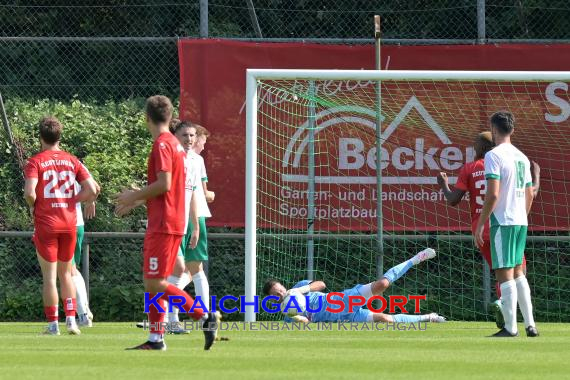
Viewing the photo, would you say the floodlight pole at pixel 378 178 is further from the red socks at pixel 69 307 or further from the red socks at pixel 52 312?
the red socks at pixel 52 312

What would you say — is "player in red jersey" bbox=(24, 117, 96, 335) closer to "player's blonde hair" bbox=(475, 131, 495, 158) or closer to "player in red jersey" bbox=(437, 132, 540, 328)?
Answer: "player in red jersey" bbox=(437, 132, 540, 328)

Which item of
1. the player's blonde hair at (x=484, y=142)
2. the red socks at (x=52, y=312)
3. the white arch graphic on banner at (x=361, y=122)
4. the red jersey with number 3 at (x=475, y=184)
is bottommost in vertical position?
the red socks at (x=52, y=312)

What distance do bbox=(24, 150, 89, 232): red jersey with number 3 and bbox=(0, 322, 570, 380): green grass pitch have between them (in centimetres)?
108

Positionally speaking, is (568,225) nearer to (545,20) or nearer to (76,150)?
(545,20)

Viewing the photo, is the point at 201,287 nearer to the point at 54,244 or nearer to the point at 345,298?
the point at 54,244

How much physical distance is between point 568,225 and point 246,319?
458cm

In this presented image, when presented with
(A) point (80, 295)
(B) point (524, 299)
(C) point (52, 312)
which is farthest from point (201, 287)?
(B) point (524, 299)

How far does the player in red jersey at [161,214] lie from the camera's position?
30.6ft

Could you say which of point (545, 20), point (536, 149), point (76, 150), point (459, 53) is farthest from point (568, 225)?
point (76, 150)

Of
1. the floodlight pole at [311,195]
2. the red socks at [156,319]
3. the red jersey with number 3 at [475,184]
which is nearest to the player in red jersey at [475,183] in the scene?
the red jersey with number 3 at [475,184]

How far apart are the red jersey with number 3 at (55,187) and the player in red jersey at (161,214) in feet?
7.39

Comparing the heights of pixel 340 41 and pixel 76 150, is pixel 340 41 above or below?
above

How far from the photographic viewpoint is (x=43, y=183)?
11648 mm

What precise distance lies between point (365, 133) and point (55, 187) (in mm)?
5115
